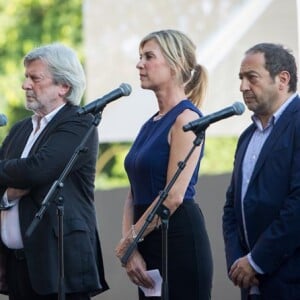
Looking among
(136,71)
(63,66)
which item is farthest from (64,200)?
(136,71)

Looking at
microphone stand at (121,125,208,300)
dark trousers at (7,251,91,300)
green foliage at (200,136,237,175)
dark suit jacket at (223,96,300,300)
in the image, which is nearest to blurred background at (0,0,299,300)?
green foliage at (200,136,237,175)

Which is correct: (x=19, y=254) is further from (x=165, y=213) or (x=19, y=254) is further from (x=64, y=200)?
(x=165, y=213)

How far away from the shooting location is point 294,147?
14.3 ft

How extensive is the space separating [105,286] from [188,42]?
112 centimetres

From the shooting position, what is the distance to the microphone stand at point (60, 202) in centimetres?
437

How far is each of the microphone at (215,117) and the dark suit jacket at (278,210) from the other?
277 millimetres

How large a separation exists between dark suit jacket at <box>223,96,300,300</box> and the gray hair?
946 millimetres

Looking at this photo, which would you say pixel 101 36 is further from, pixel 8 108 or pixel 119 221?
pixel 119 221

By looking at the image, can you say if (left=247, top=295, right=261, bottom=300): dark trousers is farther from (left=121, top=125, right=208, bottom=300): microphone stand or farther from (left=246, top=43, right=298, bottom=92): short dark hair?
(left=246, top=43, right=298, bottom=92): short dark hair

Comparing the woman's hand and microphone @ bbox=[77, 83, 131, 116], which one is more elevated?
microphone @ bbox=[77, 83, 131, 116]

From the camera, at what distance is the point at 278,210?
171 inches

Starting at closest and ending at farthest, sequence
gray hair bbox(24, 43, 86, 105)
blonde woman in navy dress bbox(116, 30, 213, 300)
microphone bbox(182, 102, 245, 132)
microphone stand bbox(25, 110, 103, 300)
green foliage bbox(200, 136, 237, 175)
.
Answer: microphone bbox(182, 102, 245, 132)
microphone stand bbox(25, 110, 103, 300)
blonde woman in navy dress bbox(116, 30, 213, 300)
gray hair bbox(24, 43, 86, 105)
green foliage bbox(200, 136, 237, 175)

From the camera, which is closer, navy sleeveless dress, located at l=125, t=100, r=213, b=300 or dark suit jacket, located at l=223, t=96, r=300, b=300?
dark suit jacket, located at l=223, t=96, r=300, b=300

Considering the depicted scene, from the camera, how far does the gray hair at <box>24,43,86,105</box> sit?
4875 millimetres
